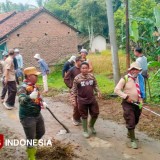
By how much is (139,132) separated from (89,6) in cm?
3385

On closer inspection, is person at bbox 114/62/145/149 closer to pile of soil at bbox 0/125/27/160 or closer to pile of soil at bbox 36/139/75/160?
pile of soil at bbox 36/139/75/160

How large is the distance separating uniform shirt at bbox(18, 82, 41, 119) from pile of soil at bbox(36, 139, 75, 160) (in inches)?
34.3

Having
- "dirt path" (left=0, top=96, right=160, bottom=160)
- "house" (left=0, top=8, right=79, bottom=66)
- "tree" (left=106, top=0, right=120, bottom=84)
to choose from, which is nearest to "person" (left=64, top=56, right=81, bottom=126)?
"dirt path" (left=0, top=96, right=160, bottom=160)

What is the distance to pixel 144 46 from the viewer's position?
18.0m

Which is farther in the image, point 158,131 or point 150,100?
point 150,100

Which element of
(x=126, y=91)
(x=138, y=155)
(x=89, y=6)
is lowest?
(x=138, y=155)

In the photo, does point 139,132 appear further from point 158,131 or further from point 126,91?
point 126,91

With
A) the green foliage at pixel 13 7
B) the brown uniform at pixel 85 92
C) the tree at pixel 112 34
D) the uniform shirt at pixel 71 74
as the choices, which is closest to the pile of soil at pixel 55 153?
the brown uniform at pixel 85 92

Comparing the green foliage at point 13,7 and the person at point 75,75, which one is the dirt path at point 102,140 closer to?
the person at point 75,75

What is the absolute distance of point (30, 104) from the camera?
5.09 meters

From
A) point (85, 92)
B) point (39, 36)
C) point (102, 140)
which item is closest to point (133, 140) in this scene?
point (102, 140)

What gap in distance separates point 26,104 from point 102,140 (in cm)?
231

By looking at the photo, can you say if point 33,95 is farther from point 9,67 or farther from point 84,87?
point 9,67

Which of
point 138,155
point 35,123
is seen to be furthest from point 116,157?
point 35,123
